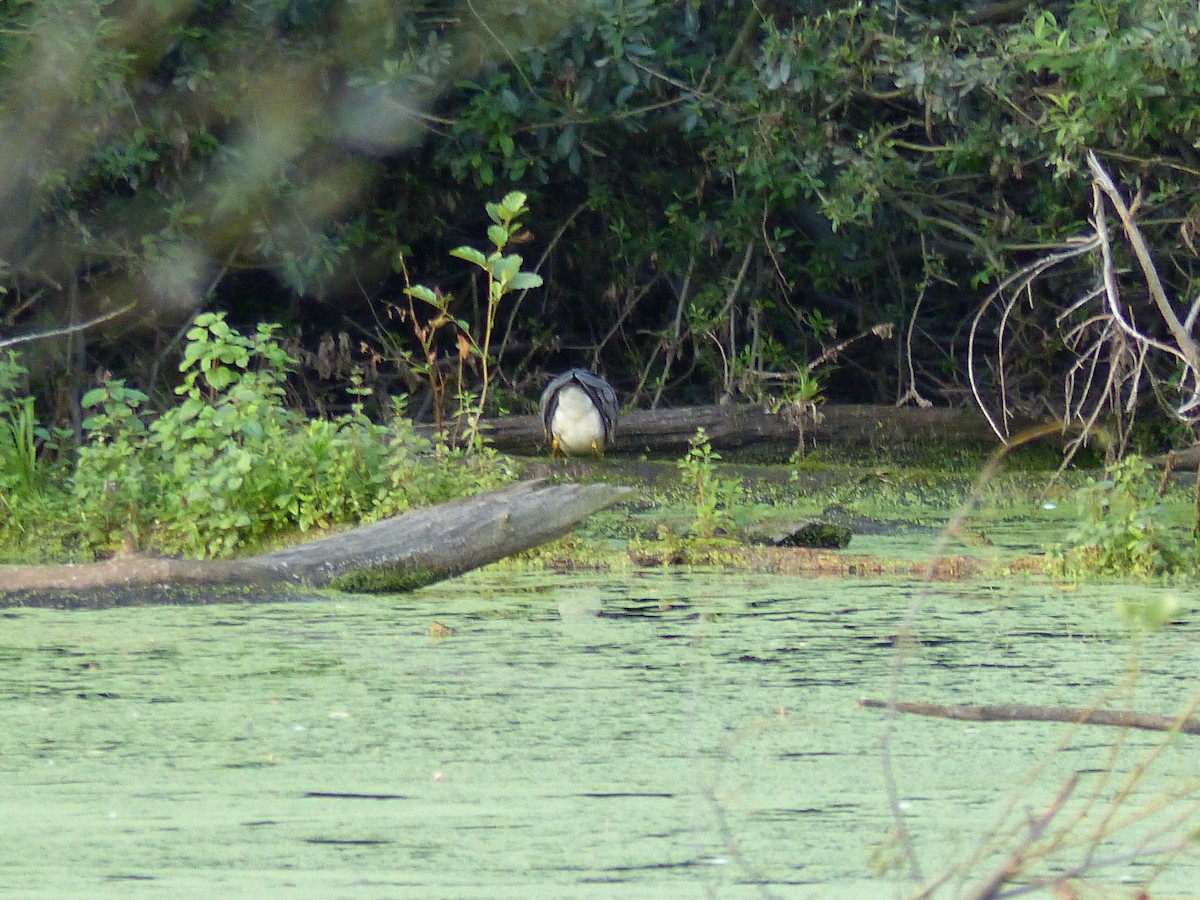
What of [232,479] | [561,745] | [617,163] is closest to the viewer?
[561,745]

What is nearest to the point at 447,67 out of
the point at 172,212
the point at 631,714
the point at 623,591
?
the point at 172,212

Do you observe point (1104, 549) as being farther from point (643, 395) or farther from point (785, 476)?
point (643, 395)

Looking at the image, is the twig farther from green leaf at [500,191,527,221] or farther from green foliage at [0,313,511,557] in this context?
green leaf at [500,191,527,221]

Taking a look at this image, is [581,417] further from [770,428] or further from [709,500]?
[709,500]

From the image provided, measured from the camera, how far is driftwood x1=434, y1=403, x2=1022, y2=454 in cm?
699

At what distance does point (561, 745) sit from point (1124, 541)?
6.92 feet

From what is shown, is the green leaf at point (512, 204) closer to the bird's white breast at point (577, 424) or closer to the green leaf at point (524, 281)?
the green leaf at point (524, 281)

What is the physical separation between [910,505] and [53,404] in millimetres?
3291

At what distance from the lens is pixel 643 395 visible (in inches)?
324

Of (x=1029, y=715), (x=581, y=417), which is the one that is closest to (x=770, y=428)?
(x=581, y=417)

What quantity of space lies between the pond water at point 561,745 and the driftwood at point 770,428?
2.42 m

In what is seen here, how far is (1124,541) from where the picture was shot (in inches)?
188

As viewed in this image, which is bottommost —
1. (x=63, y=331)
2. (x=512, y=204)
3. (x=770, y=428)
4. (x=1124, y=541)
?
(x=1124, y=541)

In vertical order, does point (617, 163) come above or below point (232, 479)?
above
